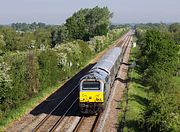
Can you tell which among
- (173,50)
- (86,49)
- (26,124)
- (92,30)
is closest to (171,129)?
(26,124)

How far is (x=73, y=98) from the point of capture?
35.2 meters

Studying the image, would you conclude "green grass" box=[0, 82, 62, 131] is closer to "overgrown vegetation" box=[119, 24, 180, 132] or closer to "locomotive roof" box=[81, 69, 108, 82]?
"locomotive roof" box=[81, 69, 108, 82]

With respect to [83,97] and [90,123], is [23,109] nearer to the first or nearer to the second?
[83,97]

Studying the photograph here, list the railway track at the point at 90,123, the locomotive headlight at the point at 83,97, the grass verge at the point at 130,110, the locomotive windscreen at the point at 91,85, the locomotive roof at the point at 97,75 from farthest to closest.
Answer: the locomotive roof at the point at 97,75
the locomotive windscreen at the point at 91,85
the locomotive headlight at the point at 83,97
the grass verge at the point at 130,110
the railway track at the point at 90,123

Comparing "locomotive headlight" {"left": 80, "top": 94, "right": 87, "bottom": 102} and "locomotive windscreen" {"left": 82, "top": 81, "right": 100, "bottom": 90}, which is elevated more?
"locomotive windscreen" {"left": 82, "top": 81, "right": 100, "bottom": 90}

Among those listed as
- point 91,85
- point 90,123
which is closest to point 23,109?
point 91,85

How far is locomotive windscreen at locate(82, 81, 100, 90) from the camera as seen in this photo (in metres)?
27.9

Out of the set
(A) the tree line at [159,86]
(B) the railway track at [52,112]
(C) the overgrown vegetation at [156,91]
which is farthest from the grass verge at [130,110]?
(B) the railway track at [52,112]

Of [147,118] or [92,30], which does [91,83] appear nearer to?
[147,118]

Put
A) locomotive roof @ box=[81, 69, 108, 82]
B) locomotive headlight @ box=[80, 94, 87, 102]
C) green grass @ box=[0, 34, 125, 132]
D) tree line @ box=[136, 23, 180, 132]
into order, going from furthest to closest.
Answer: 1. locomotive roof @ box=[81, 69, 108, 82]
2. locomotive headlight @ box=[80, 94, 87, 102]
3. green grass @ box=[0, 34, 125, 132]
4. tree line @ box=[136, 23, 180, 132]

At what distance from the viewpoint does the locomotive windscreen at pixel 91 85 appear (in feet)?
91.6

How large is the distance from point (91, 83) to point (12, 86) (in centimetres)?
643

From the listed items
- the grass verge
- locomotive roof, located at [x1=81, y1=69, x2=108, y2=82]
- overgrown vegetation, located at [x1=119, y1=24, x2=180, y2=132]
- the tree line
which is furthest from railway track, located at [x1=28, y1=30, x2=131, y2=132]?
the tree line

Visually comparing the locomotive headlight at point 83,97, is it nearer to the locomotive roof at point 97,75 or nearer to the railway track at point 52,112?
the locomotive roof at point 97,75
